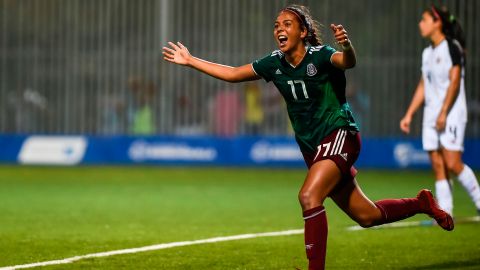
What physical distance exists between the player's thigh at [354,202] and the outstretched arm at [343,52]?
3.44 feet

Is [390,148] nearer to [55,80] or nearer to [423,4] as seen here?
[423,4]

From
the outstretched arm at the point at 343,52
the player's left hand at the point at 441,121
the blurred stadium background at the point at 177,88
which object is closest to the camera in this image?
the outstretched arm at the point at 343,52

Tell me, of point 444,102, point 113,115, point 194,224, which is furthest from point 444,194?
point 113,115

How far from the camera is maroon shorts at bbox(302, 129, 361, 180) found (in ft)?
26.8

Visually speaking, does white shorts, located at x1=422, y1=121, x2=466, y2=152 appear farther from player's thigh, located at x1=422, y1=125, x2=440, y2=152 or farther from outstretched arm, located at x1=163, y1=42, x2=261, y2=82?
outstretched arm, located at x1=163, y1=42, x2=261, y2=82

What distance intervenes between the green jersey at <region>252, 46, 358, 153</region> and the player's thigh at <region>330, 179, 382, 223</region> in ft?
1.55

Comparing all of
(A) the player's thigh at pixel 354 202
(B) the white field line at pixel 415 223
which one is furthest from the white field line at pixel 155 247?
(A) the player's thigh at pixel 354 202

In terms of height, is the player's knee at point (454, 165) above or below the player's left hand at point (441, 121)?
below

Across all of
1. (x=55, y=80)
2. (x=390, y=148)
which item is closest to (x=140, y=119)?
(x=55, y=80)

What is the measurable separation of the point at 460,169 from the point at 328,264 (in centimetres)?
352

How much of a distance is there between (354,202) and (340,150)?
600 mm

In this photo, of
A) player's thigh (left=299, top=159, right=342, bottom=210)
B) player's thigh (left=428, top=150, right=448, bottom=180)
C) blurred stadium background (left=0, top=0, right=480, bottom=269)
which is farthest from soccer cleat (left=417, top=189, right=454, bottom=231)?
blurred stadium background (left=0, top=0, right=480, bottom=269)

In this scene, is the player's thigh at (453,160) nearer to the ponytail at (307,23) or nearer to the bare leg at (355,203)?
the bare leg at (355,203)

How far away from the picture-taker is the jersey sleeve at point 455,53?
12242 millimetres
